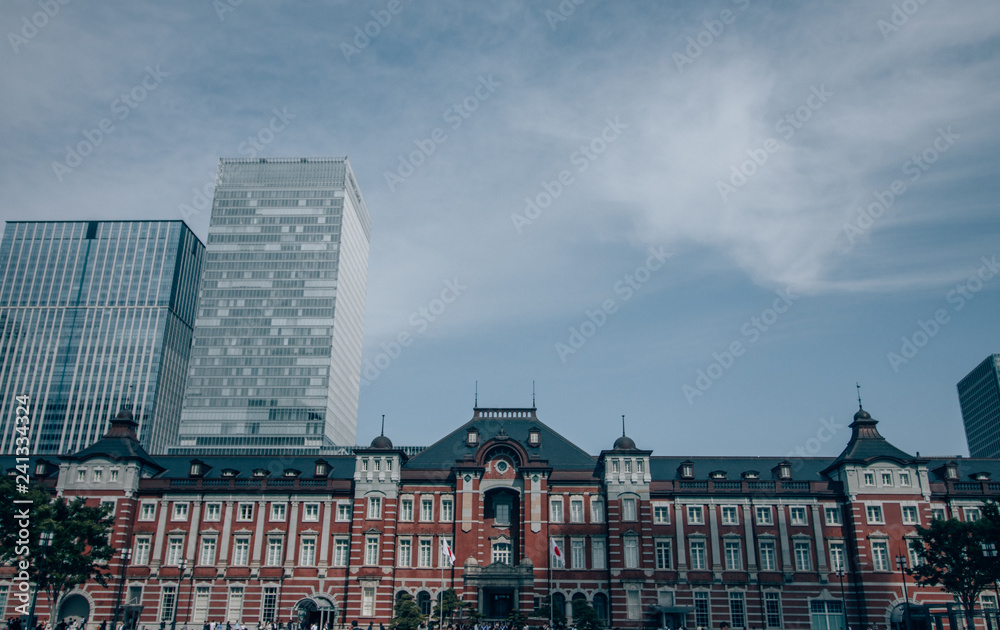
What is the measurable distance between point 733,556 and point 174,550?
46.8 m

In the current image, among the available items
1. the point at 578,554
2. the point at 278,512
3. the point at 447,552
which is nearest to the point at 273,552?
the point at 278,512

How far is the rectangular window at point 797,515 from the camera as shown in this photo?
210 feet

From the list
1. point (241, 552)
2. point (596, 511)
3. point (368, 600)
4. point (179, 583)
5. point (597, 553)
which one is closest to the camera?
point (179, 583)

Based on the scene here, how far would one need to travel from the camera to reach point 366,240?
7013 inches

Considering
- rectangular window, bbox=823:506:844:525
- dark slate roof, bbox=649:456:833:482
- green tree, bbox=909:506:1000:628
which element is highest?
dark slate roof, bbox=649:456:833:482

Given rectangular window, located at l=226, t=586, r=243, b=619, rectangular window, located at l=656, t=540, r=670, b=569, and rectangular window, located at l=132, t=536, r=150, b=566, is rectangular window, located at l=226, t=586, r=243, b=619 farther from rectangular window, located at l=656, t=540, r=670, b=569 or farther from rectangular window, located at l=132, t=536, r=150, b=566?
rectangular window, located at l=656, t=540, r=670, b=569

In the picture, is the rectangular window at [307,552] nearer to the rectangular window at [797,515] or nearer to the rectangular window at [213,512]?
the rectangular window at [213,512]

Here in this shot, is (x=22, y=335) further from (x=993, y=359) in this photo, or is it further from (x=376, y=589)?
(x=993, y=359)

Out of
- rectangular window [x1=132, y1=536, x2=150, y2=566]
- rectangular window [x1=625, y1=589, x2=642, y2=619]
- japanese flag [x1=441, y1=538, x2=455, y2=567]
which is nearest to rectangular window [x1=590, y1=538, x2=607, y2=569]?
rectangular window [x1=625, y1=589, x2=642, y2=619]

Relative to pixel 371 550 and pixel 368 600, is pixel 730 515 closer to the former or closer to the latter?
A: pixel 371 550

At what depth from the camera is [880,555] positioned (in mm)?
61438

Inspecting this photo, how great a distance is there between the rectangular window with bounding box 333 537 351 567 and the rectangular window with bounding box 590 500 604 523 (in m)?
20.7

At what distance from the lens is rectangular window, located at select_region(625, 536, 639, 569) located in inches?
2446

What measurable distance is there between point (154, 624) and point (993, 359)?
194 metres
